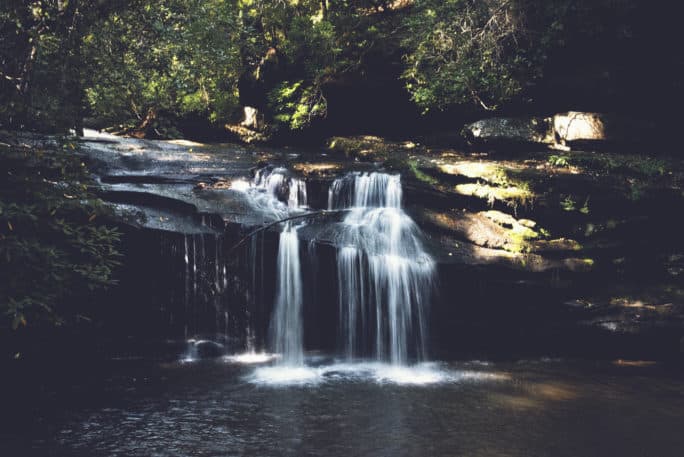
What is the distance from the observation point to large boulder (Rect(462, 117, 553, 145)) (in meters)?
13.5

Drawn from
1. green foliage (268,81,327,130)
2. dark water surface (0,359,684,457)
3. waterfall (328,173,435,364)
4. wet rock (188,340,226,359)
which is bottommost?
dark water surface (0,359,684,457)

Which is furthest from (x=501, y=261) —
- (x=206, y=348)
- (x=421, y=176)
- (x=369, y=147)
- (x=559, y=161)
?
(x=369, y=147)

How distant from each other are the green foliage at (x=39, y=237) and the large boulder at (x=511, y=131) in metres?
8.93

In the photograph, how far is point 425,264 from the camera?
1002 centimetres

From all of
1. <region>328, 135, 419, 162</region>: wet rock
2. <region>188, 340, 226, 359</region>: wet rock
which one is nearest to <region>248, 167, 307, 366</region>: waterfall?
<region>188, 340, 226, 359</region>: wet rock

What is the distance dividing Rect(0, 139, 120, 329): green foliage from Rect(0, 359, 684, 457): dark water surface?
1.29 m

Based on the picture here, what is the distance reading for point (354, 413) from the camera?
7.25m

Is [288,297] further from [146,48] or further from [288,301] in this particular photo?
[146,48]

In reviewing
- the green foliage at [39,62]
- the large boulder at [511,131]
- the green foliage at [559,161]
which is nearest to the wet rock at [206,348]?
the green foliage at [39,62]

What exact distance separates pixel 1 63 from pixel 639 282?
10.5 meters

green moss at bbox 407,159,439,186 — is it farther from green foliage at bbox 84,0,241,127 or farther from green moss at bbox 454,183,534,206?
green foliage at bbox 84,0,241,127

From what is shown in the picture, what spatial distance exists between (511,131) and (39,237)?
10110 mm

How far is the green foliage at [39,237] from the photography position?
664 cm

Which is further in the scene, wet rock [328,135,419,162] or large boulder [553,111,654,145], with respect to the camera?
wet rock [328,135,419,162]
